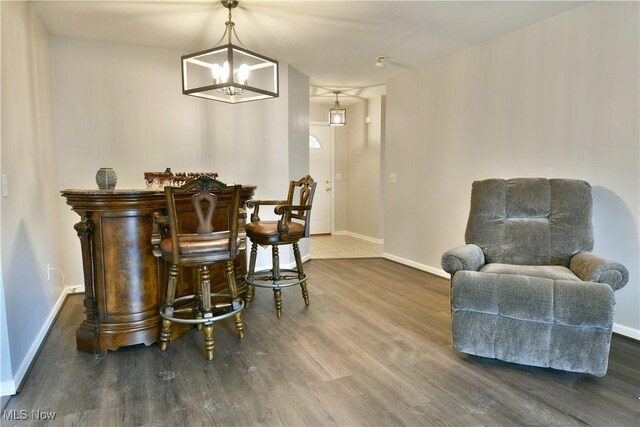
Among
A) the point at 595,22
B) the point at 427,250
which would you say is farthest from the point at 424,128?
the point at 595,22

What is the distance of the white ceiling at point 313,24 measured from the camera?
2762mm

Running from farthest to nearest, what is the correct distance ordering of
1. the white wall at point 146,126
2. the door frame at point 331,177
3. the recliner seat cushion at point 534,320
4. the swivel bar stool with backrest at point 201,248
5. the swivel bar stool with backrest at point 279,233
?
1. the door frame at point 331,177
2. the white wall at point 146,126
3. the swivel bar stool with backrest at point 279,233
4. the swivel bar stool with backrest at point 201,248
5. the recliner seat cushion at point 534,320

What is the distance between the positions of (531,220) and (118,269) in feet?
9.11

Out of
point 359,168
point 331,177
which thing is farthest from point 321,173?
point 359,168

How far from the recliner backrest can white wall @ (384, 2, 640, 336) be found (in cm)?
32

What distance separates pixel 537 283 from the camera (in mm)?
2092

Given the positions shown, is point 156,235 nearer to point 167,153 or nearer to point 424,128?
point 167,153

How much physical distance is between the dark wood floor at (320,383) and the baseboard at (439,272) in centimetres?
6

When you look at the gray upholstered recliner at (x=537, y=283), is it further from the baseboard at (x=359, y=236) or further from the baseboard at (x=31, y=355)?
the baseboard at (x=359, y=236)

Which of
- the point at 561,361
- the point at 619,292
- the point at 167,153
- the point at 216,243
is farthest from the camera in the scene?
the point at 167,153

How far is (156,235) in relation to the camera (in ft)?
7.60

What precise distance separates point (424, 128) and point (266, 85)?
72.1 inches

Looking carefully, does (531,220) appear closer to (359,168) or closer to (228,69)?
(228,69)

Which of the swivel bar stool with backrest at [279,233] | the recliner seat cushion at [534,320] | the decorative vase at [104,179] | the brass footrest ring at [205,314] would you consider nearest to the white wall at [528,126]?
the recliner seat cushion at [534,320]
